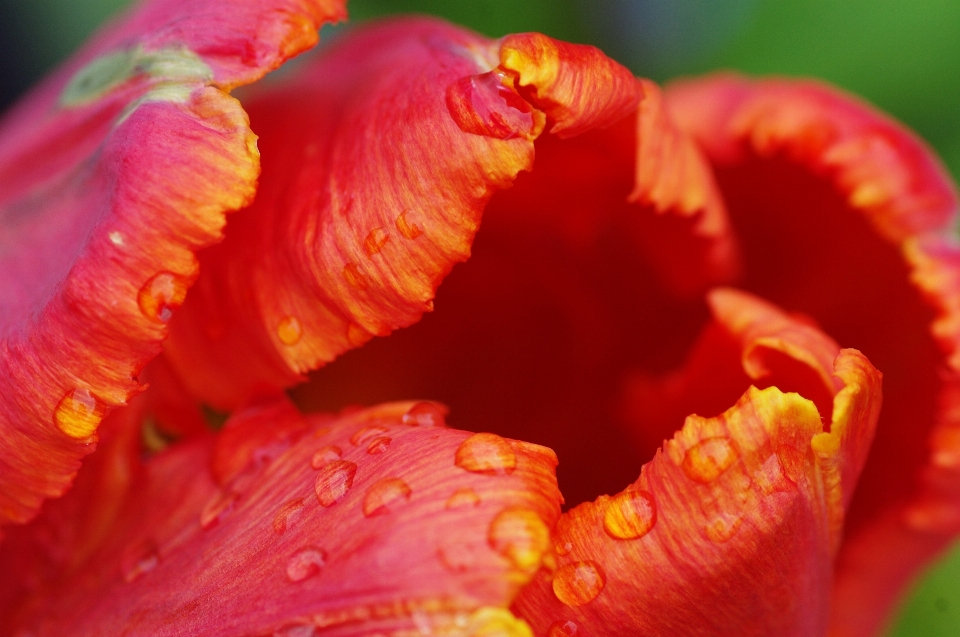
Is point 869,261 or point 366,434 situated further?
point 869,261

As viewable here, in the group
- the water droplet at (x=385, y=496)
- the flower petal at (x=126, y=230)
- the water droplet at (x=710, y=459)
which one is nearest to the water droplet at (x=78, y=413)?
the flower petal at (x=126, y=230)

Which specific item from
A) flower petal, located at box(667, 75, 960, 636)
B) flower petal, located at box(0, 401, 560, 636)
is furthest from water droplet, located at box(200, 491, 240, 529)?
flower petal, located at box(667, 75, 960, 636)

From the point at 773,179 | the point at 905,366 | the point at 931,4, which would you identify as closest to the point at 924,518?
the point at 905,366

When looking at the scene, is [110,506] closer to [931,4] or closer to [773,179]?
[773,179]

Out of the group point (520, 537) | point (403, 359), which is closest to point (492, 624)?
point (520, 537)

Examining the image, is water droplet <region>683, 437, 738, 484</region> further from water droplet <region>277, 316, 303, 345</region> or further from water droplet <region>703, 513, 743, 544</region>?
water droplet <region>277, 316, 303, 345</region>

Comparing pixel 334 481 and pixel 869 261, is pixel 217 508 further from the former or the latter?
pixel 869 261
